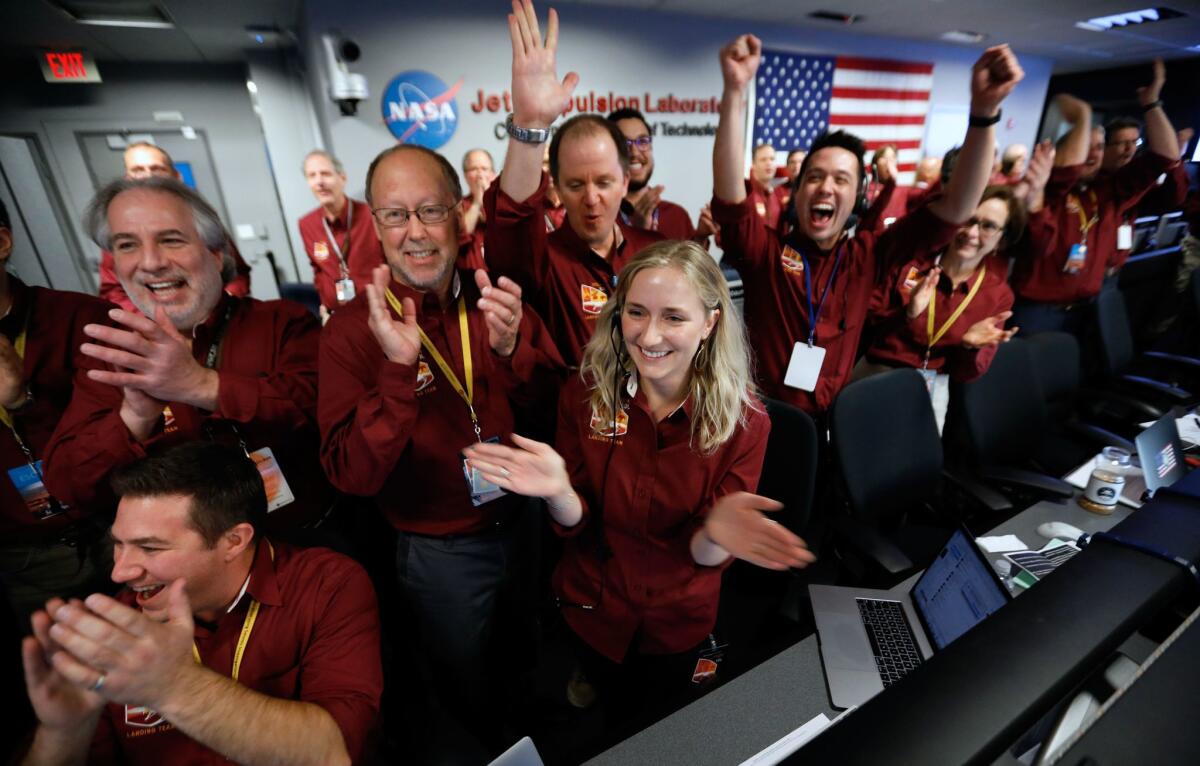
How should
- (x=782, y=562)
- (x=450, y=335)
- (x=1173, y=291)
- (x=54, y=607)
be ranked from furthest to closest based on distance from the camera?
(x=1173, y=291) → (x=450, y=335) → (x=782, y=562) → (x=54, y=607)

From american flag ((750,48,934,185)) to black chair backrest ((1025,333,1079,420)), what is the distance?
4489mm

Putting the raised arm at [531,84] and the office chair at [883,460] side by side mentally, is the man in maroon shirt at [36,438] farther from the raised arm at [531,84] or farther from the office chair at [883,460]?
the office chair at [883,460]

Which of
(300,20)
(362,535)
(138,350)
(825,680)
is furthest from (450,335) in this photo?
(300,20)

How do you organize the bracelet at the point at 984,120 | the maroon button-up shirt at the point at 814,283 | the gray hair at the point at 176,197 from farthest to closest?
1. the maroon button-up shirt at the point at 814,283
2. the bracelet at the point at 984,120
3. the gray hair at the point at 176,197

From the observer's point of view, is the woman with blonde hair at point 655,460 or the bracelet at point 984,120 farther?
the bracelet at point 984,120

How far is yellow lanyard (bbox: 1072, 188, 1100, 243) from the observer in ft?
12.2

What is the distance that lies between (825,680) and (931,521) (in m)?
1.36

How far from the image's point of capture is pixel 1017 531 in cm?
177

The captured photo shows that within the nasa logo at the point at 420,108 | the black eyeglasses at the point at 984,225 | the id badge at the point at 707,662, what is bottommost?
the id badge at the point at 707,662

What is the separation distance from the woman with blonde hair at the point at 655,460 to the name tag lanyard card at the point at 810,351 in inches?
31.5

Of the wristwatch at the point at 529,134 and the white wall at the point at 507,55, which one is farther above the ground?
the white wall at the point at 507,55

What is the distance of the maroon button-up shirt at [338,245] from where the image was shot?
4.11 m

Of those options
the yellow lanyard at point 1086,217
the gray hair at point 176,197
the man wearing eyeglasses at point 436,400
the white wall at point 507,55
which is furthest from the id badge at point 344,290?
the yellow lanyard at point 1086,217

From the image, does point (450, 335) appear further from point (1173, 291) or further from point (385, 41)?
point (1173, 291)
